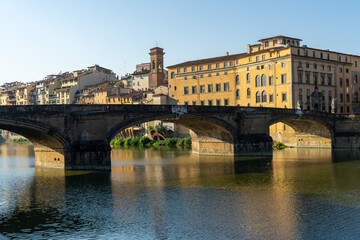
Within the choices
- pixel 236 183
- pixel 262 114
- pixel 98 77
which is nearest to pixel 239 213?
pixel 236 183

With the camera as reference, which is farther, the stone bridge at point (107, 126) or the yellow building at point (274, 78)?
the yellow building at point (274, 78)

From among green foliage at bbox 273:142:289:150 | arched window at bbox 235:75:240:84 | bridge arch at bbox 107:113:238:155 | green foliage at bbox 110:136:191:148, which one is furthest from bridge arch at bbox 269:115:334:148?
green foliage at bbox 110:136:191:148

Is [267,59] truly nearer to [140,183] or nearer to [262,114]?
[262,114]

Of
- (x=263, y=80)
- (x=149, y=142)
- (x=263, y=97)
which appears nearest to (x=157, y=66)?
(x=149, y=142)

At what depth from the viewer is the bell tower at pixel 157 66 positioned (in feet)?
349

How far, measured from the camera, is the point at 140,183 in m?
36.4

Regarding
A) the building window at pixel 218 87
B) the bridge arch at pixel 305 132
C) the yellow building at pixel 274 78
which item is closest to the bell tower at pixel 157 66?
the yellow building at pixel 274 78

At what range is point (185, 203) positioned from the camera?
27.9m

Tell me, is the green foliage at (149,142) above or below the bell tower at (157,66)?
below

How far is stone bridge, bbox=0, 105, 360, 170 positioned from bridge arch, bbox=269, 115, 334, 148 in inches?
109

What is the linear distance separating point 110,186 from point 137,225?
1243 centimetres

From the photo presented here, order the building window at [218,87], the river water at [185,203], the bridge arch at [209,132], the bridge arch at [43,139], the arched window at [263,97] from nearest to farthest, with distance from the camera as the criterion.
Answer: the river water at [185,203] < the bridge arch at [43,139] < the bridge arch at [209,132] < the arched window at [263,97] < the building window at [218,87]

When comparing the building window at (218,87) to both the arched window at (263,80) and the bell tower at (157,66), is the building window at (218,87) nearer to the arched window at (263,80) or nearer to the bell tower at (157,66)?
the arched window at (263,80)

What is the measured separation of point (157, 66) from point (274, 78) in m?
36.9
